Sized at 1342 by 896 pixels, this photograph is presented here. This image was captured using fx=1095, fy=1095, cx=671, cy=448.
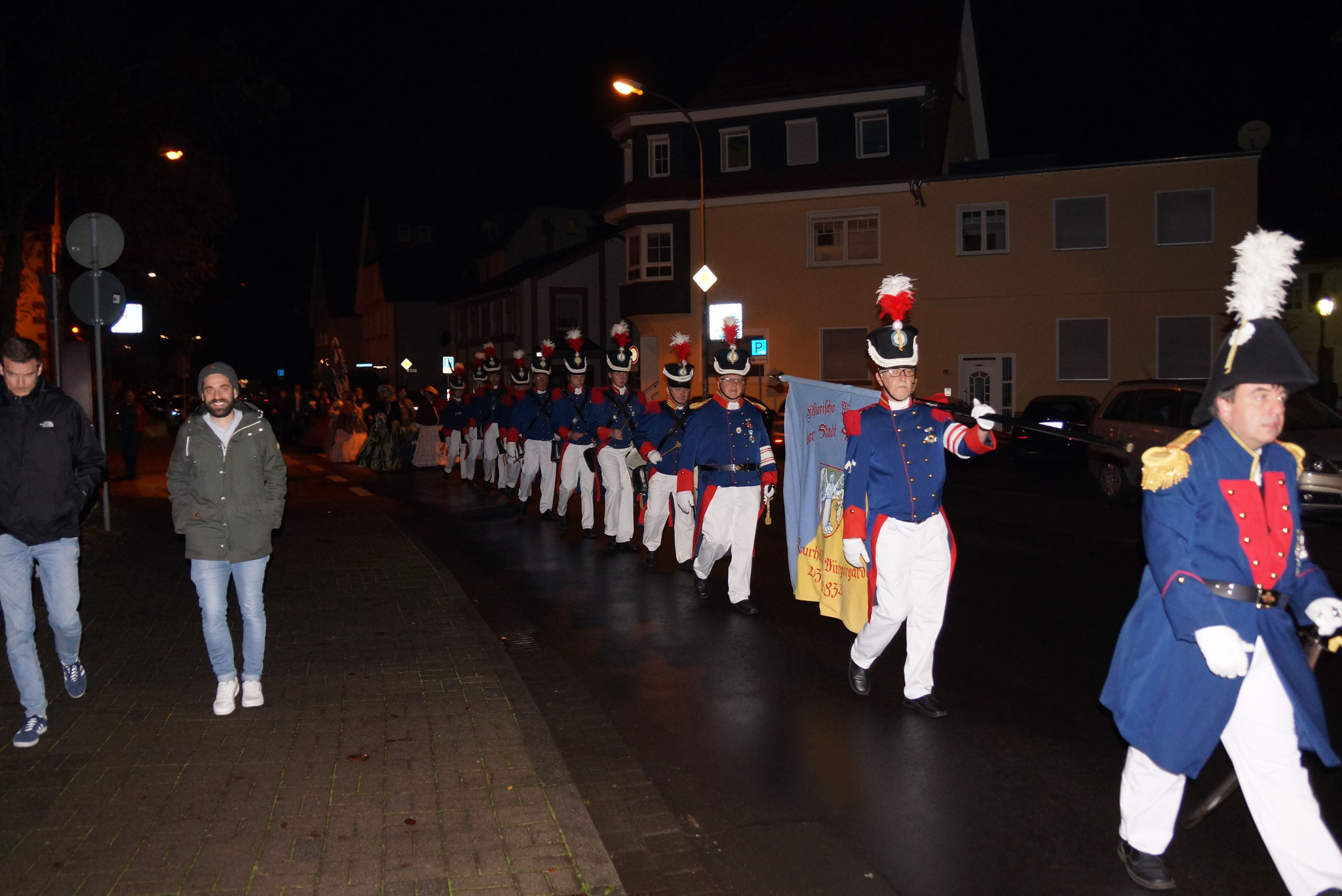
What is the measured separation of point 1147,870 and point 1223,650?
3.18ft

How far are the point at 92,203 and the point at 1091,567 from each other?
49.1ft

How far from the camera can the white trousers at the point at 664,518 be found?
10.4 metres

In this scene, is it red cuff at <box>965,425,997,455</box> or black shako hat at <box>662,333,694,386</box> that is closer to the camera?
red cuff at <box>965,425,997,455</box>

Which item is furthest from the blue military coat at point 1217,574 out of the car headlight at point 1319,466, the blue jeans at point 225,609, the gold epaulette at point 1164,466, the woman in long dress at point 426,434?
the woman in long dress at point 426,434

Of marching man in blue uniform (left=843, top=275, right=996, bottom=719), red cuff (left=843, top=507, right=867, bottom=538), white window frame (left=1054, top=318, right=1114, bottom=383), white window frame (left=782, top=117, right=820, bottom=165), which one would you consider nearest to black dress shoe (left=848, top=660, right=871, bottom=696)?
marching man in blue uniform (left=843, top=275, right=996, bottom=719)

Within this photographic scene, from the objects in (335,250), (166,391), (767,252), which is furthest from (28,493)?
(335,250)

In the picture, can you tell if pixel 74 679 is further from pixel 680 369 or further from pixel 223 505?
pixel 680 369

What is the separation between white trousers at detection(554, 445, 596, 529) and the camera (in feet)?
43.2

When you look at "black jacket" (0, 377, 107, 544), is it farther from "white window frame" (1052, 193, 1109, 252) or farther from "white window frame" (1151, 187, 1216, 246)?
"white window frame" (1151, 187, 1216, 246)

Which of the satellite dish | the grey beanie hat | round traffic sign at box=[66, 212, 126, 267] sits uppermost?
the satellite dish

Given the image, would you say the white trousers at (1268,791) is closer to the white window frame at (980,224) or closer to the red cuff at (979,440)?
the red cuff at (979,440)

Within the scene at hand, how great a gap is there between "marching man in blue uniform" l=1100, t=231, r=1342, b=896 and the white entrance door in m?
29.1

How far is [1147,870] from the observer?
3934mm

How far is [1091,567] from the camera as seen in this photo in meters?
10.5
